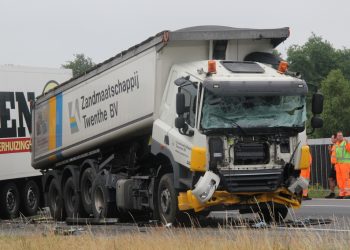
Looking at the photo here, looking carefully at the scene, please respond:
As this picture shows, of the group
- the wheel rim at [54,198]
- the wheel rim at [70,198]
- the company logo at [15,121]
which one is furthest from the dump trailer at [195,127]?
the company logo at [15,121]

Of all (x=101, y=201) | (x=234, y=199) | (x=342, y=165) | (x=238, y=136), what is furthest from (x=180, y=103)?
(x=342, y=165)

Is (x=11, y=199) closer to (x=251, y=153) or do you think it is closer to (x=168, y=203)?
(x=168, y=203)

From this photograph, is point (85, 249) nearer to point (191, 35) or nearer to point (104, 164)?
point (191, 35)

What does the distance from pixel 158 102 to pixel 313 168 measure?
13171mm

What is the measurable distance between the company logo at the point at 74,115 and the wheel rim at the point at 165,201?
14.8ft

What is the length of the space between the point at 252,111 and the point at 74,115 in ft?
20.0

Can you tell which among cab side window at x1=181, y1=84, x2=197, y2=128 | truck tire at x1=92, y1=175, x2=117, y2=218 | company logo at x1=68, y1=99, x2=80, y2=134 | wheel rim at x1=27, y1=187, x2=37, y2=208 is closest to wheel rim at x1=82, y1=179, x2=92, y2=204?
truck tire at x1=92, y1=175, x2=117, y2=218

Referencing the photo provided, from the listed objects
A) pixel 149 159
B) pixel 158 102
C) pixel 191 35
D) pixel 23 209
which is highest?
pixel 191 35

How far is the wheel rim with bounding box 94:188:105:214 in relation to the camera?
1703 cm

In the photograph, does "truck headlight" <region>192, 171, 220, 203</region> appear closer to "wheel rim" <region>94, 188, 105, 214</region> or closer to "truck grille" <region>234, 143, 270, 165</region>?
"truck grille" <region>234, 143, 270, 165</region>

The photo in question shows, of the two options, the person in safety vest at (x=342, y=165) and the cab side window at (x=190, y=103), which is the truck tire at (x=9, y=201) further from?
the cab side window at (x=190, y=103)

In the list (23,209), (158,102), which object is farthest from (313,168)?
(158,102)

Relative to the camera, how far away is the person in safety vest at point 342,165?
22.1 metres

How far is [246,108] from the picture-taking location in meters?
13.6
